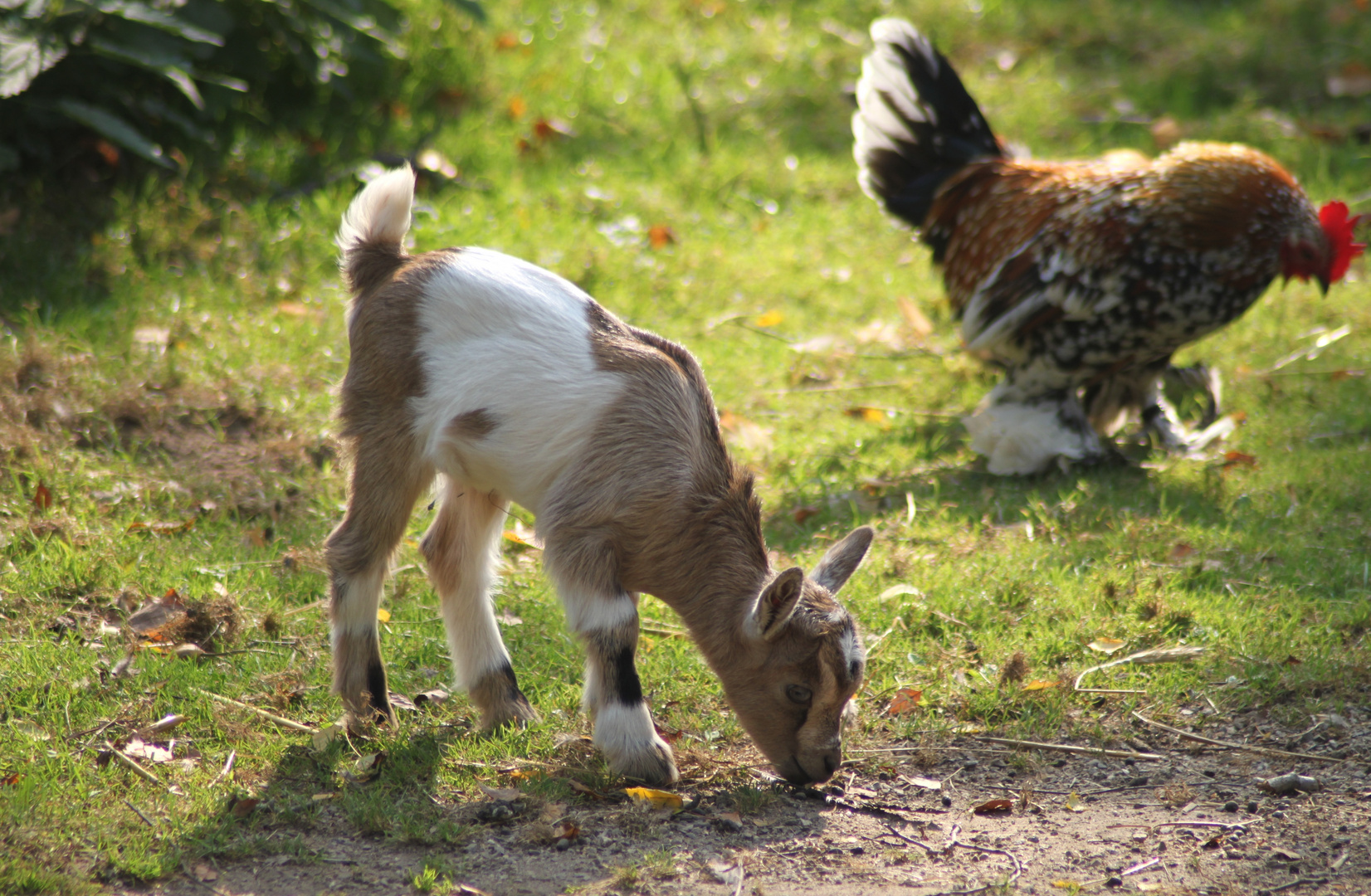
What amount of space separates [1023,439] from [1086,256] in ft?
3.21

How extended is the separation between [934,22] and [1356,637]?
26.2 feet

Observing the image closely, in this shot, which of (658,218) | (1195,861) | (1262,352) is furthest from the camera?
(658,218)

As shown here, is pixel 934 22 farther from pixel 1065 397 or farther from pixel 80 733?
pixel 80 733

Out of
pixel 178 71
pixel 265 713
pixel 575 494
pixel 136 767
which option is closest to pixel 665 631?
pixel 575 494

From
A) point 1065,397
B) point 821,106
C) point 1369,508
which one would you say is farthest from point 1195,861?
point 821,106

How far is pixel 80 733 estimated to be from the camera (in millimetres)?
4215

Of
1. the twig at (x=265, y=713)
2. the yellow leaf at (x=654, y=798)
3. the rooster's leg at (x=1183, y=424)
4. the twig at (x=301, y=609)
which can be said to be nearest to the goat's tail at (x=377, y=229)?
the twig at (x=301, y=609)

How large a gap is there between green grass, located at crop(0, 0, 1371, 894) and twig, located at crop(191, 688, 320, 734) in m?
0.03

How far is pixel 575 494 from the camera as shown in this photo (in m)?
4.11

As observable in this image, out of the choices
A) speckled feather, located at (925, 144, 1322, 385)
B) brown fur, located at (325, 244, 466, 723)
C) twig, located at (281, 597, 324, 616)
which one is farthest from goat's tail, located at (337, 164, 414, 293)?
A: speckled feather, located at (925, 144, 1322, 385)

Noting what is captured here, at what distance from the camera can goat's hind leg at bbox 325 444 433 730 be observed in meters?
4.37

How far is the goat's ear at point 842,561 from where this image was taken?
4.27 metres

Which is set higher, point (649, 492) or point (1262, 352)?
point (649, 492)

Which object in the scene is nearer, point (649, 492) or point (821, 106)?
point (649, 492)
